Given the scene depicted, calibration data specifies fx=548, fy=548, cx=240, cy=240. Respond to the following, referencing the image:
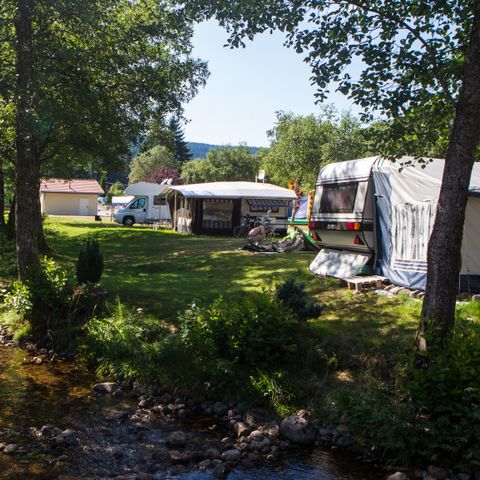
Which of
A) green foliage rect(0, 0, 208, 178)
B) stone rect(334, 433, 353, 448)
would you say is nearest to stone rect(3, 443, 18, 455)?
stone rect(334, 433, 353, 448)

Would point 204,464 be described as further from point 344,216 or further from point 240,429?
point 344,216

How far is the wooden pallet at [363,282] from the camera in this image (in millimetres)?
10234

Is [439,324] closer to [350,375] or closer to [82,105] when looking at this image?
[350,375]

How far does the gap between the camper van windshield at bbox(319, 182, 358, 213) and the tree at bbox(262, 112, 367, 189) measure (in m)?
22.7

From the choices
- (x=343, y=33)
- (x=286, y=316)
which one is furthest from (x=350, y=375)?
(x=343, y=33)

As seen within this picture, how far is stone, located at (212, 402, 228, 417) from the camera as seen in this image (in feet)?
23.5

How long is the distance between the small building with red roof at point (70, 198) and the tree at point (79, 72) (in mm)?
30476

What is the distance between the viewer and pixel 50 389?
7727mm

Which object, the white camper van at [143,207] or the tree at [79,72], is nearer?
the tree at [79,72]

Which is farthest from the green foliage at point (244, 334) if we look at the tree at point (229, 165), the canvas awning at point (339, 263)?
the tree at point (229, 165)

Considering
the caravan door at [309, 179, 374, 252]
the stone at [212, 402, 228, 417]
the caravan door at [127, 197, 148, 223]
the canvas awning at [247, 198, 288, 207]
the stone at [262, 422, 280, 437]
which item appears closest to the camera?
the stone at [262, 422, 280, 437]

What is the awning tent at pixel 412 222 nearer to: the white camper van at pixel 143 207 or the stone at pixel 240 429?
the stone at pixel 240 429

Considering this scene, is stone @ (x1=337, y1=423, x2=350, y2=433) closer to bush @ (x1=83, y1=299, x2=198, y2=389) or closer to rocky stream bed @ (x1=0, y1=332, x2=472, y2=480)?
rocky stream bed @ (x1=0, y1=332, x2=472, y2=480)

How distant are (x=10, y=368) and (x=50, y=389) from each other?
44.9 inches
